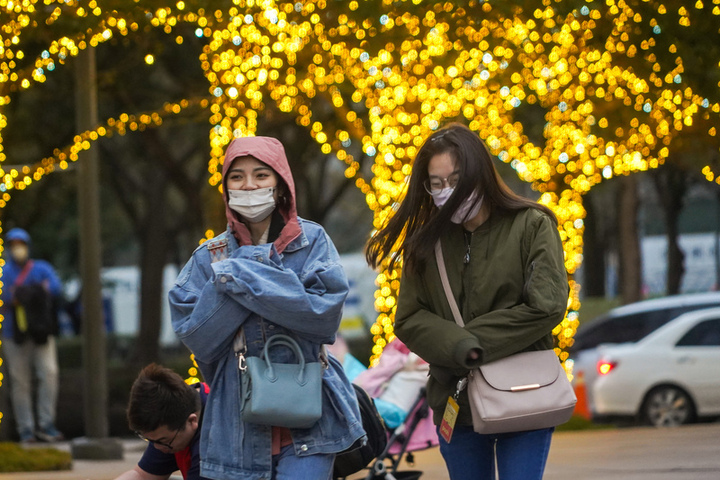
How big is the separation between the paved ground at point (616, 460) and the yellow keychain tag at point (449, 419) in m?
3.89

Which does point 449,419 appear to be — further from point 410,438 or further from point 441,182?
point 410,438

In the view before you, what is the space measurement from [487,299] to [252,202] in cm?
79

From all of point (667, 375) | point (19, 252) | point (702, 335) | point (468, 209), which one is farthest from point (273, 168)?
point (702, 335)

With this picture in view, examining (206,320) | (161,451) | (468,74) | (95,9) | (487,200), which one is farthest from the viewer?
(468,74)

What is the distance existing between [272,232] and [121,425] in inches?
434

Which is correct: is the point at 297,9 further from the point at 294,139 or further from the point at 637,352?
the point at 294,139

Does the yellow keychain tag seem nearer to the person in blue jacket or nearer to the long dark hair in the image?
the long dark hair

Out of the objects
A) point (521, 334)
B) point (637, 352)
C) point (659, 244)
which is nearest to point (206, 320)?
point (521, 334)

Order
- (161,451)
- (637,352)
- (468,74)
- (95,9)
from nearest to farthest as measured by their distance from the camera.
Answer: (161,451)
(95,9)
(468,74)
(637,352)

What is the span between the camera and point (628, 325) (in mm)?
13102

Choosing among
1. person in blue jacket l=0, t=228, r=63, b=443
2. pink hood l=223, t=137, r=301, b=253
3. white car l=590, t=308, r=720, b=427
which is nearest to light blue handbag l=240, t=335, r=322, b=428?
pink hood l=223, t=137, r=301, b=253

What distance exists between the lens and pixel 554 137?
9.65 meters

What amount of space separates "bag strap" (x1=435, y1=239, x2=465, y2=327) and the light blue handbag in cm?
47

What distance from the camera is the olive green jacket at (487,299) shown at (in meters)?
3.18
